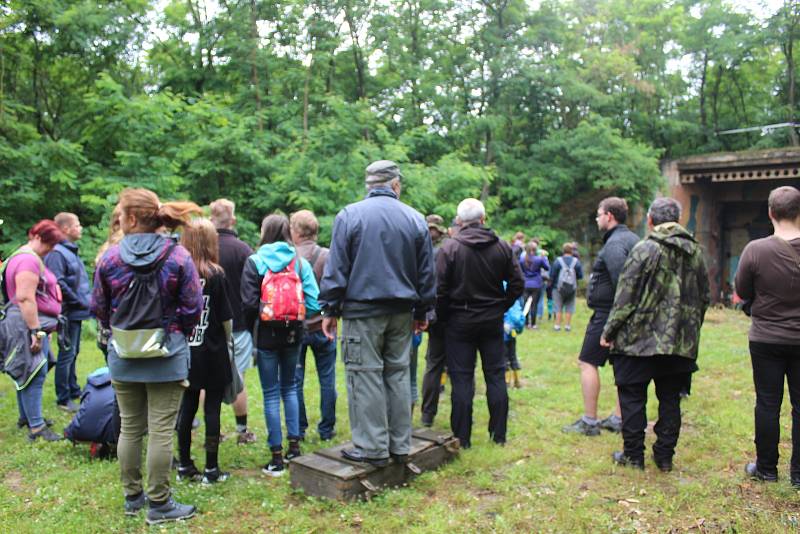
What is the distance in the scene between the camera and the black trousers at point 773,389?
3910mm

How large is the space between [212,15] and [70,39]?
445 cm

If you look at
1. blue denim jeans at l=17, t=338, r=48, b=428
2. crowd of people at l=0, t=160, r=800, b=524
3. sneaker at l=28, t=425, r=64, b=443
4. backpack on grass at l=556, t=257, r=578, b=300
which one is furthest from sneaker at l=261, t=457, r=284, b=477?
backpack on grass at l=556, t=257, r=578, b=300

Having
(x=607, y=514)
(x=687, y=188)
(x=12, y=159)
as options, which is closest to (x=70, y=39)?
(x=12, y=159)

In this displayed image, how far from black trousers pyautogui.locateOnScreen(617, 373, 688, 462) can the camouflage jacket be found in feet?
0.95

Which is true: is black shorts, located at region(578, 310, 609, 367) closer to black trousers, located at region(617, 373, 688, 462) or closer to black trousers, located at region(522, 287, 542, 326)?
black trousers, located at region(617, 373, 688, 462)

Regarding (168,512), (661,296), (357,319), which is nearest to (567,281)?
(661,296)

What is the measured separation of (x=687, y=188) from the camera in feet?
61.8

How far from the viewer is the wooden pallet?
12.0 feet

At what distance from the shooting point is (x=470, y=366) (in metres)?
4.75

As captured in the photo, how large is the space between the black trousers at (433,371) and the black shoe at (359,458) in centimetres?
158

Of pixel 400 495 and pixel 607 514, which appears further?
pixel 400 495

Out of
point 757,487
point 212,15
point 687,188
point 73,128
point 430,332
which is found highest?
point 212,15

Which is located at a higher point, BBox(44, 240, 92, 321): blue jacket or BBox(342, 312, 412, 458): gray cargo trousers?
BBox(44, 240, 92, 321): blue jacket

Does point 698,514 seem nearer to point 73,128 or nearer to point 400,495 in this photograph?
point 400,495
